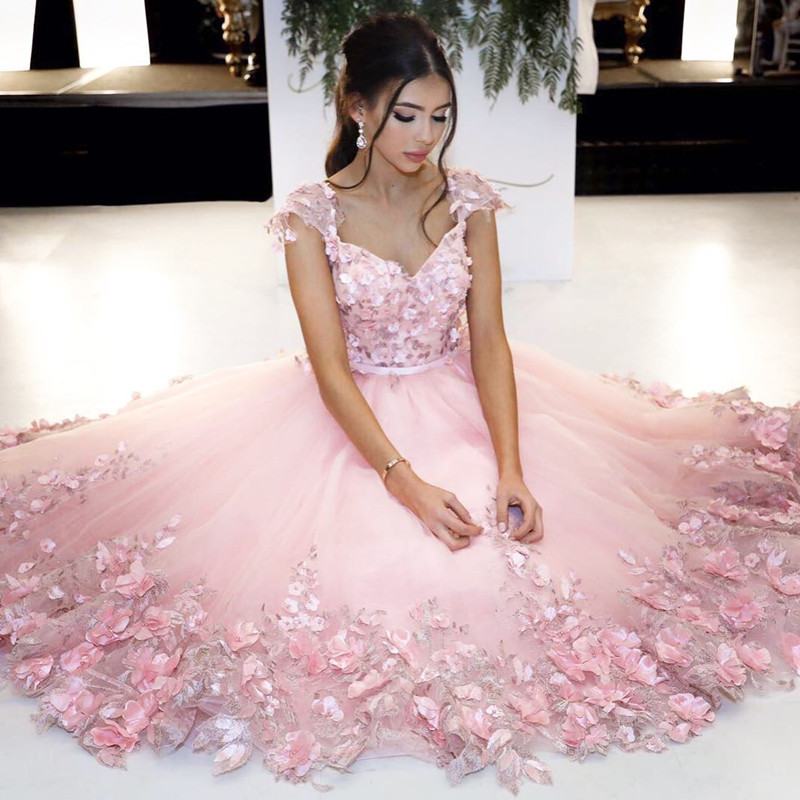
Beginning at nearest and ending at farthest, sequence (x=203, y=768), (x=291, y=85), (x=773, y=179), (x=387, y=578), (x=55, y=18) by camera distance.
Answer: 1. (x=203, y=768)
2. (x=387, y=578)
3. (x=291, y=85)
4. (x=773, y=179)
5. (x=55, y=18)

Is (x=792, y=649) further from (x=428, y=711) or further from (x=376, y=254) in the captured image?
(x=376, y=254)

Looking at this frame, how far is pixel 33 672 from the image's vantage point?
2.01 metres

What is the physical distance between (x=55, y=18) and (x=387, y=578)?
5.57 metres

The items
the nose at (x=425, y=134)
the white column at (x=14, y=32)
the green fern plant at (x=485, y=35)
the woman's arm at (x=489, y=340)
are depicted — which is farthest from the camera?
the white column at (x=14, y=32)

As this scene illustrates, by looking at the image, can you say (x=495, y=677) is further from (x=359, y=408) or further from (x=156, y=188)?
(x=156, y=188)

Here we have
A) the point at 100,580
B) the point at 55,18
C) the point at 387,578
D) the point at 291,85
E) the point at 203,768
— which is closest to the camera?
the point at 203,768

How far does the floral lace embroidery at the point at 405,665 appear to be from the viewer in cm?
184

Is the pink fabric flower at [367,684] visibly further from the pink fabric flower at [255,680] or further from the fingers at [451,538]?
the fingers at [451,538]

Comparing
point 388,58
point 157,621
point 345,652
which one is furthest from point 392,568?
point 388,58

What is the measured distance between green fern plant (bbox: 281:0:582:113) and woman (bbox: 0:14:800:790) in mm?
1751

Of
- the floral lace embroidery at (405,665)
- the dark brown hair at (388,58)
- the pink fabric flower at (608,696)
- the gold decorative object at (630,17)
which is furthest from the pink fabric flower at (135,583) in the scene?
the gold decorative object at (630,17)

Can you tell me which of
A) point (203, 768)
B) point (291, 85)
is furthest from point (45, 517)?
point (291, 85)

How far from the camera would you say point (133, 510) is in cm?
227

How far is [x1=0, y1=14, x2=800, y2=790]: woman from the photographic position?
6.17ft
